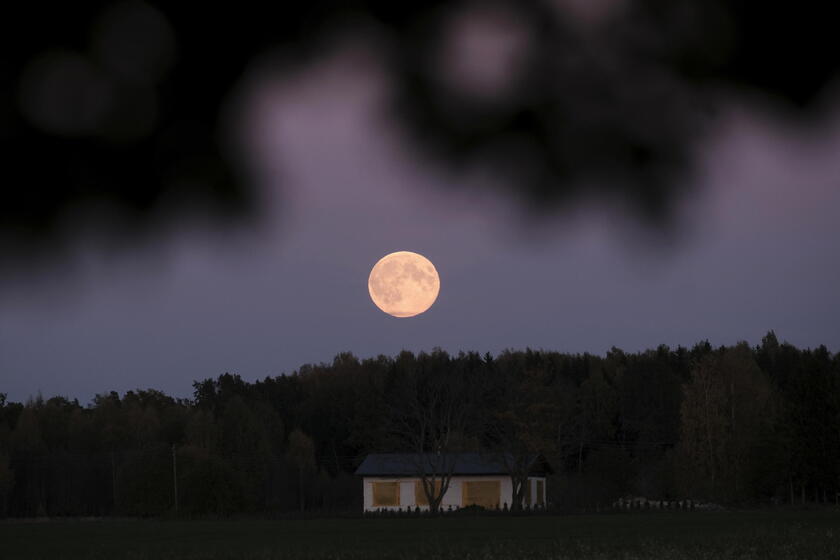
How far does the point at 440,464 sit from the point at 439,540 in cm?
3475

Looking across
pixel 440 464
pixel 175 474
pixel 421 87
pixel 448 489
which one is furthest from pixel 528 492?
pixel 421 87

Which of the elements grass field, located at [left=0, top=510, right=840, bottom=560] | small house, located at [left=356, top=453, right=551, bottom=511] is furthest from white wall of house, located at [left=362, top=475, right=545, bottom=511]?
grass field, located at [left=0, top=510, right=840, bottom=560]

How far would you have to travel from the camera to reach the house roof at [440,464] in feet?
209

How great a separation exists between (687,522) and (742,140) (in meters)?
41.1

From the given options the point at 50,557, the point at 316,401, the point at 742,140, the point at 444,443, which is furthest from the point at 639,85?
the point at 316,401

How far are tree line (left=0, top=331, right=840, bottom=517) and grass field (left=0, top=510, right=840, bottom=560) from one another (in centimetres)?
607

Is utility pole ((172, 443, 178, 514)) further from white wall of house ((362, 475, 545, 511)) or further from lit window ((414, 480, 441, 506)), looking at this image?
lit window ((414, 480, 441, 506))

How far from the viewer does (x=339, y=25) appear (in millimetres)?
2078

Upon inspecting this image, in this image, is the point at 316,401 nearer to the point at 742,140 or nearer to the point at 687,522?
the point at 687,522

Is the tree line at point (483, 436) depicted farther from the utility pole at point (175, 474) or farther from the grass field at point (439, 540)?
the grass field at point (439, 540)

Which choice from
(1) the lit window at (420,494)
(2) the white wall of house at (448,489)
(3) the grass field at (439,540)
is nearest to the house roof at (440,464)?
(2) the white wall of house at (448,489)

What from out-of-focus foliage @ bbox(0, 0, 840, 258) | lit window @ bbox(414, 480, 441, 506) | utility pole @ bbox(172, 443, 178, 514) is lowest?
lit window @ bbox(414, 480, 441, 506)

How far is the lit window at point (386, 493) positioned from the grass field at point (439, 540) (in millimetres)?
14503

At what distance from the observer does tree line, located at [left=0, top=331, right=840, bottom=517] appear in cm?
5888
